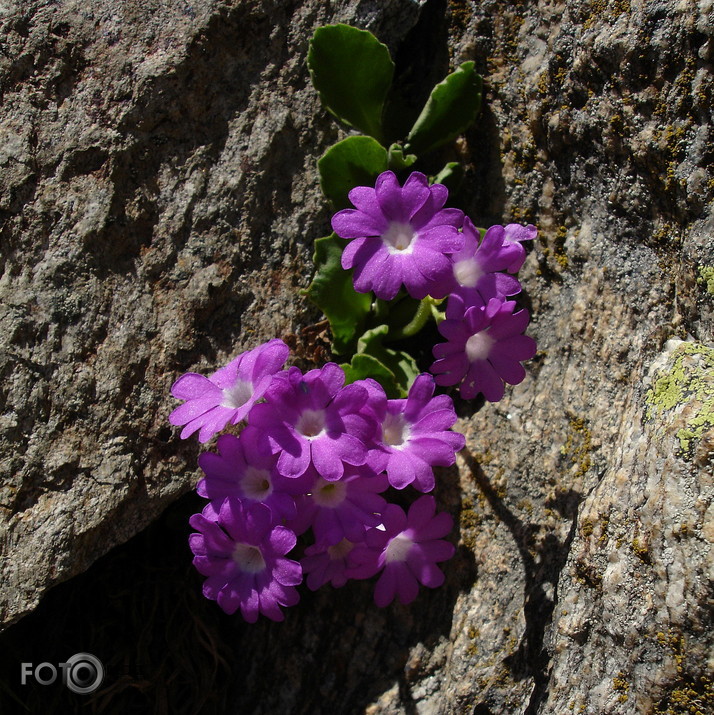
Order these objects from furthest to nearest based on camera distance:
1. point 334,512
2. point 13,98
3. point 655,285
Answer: point 13,98
point 655,285
point 334,512

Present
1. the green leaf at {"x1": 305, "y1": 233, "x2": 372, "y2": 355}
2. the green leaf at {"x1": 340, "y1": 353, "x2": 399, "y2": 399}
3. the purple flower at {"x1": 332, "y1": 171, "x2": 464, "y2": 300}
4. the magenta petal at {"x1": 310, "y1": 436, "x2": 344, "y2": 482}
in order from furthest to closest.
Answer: the green leaf at {"x1": 305, "y1": 233, "x2": 372, "y2": 355}
the green leaf at {"x1": 340, "y1": 353, "x2": 399, "y2": 399}
the purple flower at {"x1": 332, "y1": 171, "x2": 464, "y2": 300}
the magenta petal at {"x1": 310, "y1": 436, "x2": 344, "y2": 482}

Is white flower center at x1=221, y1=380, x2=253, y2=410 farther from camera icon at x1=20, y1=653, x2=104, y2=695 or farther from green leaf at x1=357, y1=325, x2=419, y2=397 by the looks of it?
camera icon at x1=20, y1=653, x2=104, y2=695

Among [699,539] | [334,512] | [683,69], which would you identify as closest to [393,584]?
[334,512]

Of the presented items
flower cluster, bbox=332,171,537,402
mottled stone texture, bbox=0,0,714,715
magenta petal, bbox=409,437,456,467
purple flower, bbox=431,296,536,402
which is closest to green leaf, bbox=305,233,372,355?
mottled stone texture, bbox=0,0,714,715

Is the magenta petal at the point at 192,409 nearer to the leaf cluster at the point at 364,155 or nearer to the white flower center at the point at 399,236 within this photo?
the leaf cluster at the point at 364,155

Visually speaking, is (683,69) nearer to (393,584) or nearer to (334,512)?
(334,512)
